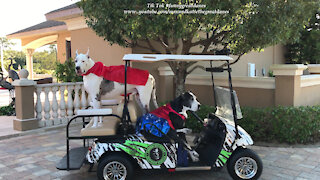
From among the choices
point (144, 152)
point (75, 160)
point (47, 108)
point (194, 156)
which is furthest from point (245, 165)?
point (47, 108)

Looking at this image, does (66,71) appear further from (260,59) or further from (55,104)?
(260,59)

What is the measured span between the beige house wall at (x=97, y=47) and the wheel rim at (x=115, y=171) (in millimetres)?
4968

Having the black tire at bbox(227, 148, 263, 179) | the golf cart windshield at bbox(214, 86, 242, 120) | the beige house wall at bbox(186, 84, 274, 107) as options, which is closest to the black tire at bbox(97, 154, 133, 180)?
the black tire at bbox(227, 148, 263, 179)

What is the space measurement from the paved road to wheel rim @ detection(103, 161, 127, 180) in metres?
0.41

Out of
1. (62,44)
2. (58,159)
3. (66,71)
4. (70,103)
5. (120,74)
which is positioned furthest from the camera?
(62,44)

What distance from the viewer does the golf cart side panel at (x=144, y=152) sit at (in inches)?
142

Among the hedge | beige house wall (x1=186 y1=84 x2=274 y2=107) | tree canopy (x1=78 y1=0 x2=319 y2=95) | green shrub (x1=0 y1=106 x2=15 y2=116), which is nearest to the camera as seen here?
tree canopy (x1=78 y1=0 x2=319 y2=95)

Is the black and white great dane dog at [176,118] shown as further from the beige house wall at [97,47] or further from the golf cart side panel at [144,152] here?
the beige house wall at [97,47]

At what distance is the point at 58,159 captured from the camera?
4.80m

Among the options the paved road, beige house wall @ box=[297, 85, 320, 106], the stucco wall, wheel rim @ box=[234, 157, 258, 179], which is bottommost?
the paved road

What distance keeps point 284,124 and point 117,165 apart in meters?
3.79

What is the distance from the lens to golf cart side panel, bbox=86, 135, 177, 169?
360cm

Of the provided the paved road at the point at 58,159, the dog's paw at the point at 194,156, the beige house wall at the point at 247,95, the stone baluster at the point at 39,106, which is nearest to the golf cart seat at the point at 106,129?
the paved road at the point at 58,159

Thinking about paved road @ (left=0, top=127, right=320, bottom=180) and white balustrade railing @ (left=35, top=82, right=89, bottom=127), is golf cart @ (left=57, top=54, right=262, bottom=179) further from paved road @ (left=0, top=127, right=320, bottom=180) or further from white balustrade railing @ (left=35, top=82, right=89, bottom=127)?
white balustrade railing @ (left=35, top=82, right=89, bottom=127)
